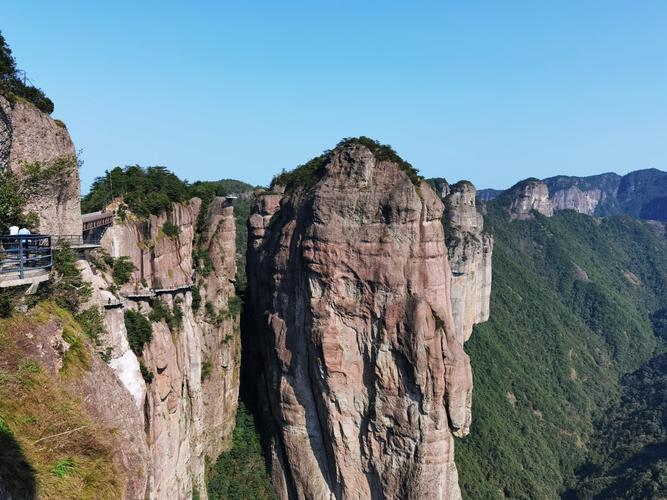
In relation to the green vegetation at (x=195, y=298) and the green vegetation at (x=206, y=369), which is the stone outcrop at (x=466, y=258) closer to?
the green vegetation at (x=206, y=369)

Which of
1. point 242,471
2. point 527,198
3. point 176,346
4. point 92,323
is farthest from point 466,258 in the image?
point 527,198

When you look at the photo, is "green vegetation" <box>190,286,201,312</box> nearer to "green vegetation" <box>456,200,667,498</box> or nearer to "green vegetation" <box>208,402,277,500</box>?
"green vegetation" <box>208,402,277,500</box>

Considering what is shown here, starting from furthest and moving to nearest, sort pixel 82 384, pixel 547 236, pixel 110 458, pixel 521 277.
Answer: pixel 547 236
pixel 521 277
pixel 82 384
pixel 110 458

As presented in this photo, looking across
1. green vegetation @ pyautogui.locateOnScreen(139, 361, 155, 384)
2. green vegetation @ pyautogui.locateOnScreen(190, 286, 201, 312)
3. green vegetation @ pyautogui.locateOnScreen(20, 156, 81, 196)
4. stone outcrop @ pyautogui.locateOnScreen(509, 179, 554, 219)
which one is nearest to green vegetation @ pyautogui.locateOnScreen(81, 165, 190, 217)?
green vegetation @ pyautogui.locateOnScreen(190, 286, 201, 312)

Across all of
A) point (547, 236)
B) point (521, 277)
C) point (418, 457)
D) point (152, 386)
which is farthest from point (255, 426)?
point (547, 236)

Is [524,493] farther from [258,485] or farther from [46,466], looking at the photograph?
[46,466]

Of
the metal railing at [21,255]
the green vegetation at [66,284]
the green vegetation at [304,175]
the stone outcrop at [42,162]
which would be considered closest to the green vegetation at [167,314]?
the stone outcrop at [42,162]
